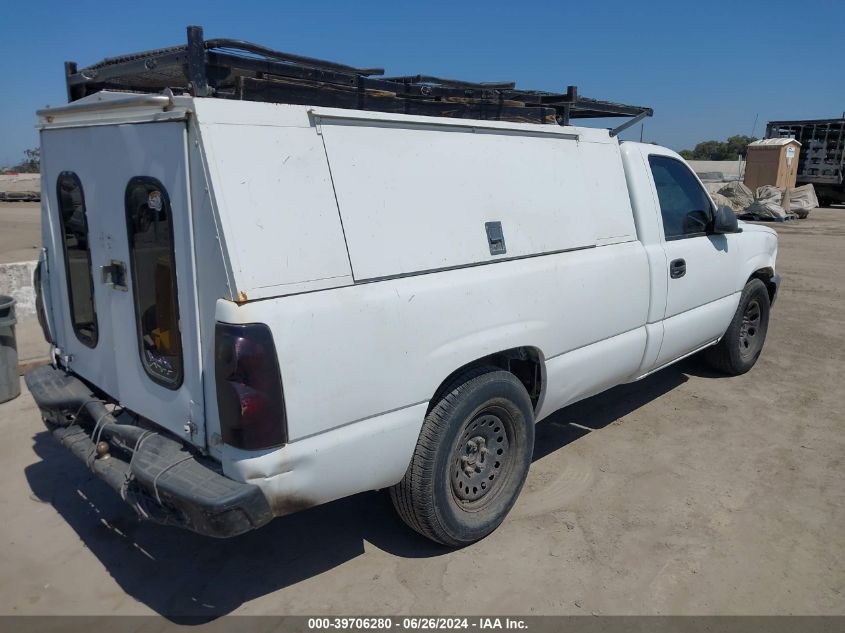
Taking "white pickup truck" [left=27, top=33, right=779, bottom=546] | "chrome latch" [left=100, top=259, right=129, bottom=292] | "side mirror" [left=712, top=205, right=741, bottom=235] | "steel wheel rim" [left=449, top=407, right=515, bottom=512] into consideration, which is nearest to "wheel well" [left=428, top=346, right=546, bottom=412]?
"white pickup truck" [left=27, top=33, right=779, bottom=546]

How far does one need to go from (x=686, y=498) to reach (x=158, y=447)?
9.74 feet

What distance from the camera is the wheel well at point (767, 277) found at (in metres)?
5.87

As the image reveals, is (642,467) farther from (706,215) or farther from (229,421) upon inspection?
(229,421)

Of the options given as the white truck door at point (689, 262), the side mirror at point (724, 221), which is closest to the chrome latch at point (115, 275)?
the white truck door at point (689, 262)

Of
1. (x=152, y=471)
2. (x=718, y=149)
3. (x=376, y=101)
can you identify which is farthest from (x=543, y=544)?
(x=718, y=149)

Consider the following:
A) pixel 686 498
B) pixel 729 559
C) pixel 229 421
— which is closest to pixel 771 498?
pixel 686 498

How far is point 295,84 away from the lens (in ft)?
9.91

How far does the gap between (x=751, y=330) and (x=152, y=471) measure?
5405mm

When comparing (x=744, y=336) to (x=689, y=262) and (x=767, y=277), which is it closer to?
(x=767, y=277)

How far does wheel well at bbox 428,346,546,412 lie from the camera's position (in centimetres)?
322

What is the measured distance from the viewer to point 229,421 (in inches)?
98.7

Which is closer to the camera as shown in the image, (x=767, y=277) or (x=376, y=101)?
(x=376, y=101)

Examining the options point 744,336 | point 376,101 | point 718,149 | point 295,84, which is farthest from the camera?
point 718,149

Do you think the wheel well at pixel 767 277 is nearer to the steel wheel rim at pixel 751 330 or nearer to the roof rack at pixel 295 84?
the steel wheel rim at pixel 751 330
